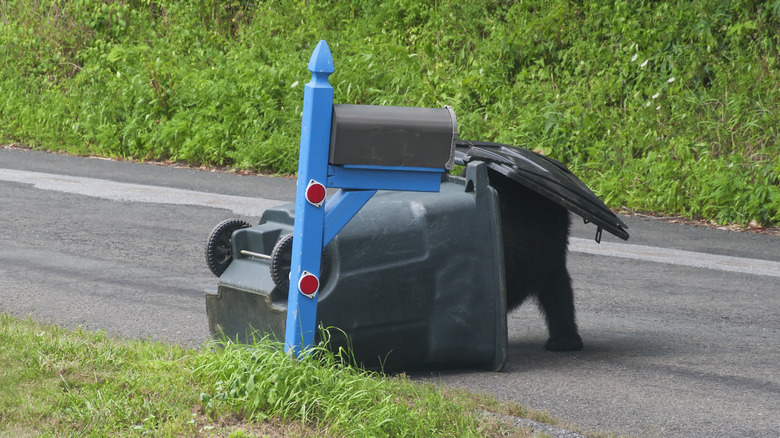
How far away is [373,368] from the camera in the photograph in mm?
3906

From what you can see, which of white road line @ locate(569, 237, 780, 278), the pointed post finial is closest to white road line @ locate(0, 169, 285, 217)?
white road line @ locate(569, 237, 780, 278)

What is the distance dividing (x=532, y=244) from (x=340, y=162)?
1.25 m

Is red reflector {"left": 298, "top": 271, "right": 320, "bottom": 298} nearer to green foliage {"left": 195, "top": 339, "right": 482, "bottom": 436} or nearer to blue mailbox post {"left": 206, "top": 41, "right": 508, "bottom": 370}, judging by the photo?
blue mailbox post {"left": 206, "top": 41, "right": 508, "bottom": 370}

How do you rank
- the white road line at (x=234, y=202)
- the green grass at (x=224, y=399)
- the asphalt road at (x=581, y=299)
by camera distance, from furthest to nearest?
the white road line at (x=234, y=202), the asphalt road at (x=581, y=299), the green grass at (x=224, y=399)

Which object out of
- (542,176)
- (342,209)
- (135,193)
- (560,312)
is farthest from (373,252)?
(135,193)

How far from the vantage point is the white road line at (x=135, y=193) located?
8617 millimetres

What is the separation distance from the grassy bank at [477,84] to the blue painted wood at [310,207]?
6.54 meters

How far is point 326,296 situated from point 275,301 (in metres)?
0.20

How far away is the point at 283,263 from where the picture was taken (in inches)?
141

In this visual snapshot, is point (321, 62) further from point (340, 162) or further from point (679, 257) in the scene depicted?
point (679, 257)

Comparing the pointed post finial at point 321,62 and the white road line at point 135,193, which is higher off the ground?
the pointed post finial at point 321,62

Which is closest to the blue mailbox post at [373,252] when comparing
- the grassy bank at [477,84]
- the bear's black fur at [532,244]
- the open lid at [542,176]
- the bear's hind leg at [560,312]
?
the open lid at [542,176]

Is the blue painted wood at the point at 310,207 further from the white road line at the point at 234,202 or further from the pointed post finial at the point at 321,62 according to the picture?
the white road line at the point at 234,202

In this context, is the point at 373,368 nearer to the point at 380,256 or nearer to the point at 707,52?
the point at 380,256
